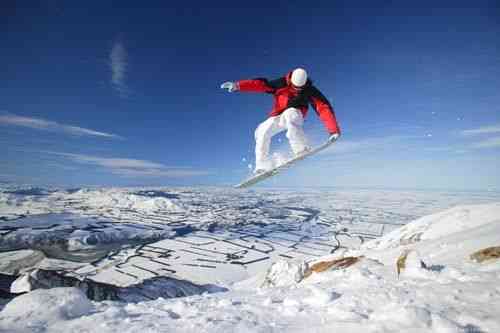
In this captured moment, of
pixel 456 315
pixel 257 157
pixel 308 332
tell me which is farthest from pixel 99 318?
pixel 257 157

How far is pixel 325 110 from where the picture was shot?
7.31m

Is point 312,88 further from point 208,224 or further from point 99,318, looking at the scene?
point 208,224

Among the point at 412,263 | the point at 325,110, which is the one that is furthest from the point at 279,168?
the point at 412,263

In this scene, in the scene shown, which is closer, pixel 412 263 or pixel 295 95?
pixel 412 263

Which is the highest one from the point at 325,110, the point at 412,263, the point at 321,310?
the point at 325,110

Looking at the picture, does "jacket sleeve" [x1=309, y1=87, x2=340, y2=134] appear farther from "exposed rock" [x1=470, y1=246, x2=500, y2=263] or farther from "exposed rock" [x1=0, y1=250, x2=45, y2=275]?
"exposed rock" [x1=0, y1=250, x2=45, y2=275]

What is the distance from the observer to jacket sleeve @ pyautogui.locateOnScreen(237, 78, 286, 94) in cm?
719

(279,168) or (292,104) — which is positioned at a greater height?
(292,104)

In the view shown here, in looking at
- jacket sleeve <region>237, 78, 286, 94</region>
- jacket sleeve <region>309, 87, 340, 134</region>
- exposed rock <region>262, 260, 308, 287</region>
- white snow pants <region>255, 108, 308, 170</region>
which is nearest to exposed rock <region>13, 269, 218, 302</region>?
exposed rock <region>262, 260, 308, 287</region>

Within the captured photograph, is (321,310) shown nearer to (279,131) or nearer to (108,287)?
(279,131)

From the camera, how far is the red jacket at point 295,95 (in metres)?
7.19

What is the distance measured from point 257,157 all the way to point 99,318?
618 centimetres

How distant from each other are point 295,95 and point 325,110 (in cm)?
106

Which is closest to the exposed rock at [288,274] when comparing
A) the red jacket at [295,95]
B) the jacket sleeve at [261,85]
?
the red jacket at [295,95]
